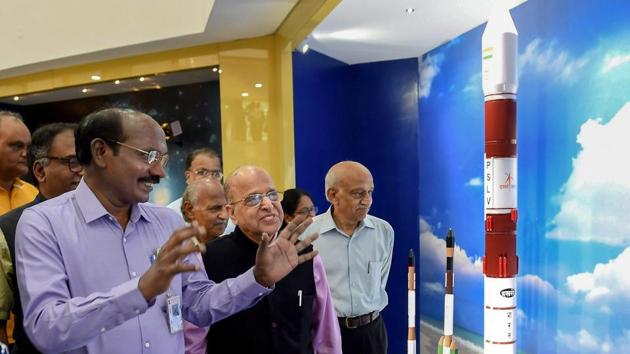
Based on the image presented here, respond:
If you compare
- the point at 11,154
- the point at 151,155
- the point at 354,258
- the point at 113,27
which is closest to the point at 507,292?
the point at 354,258

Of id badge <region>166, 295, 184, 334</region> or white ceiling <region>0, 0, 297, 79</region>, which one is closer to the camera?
id badge <region>166, 295, 184, 334</region>

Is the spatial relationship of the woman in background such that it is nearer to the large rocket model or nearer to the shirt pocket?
the shirt pocket

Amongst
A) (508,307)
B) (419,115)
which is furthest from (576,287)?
(419,115)

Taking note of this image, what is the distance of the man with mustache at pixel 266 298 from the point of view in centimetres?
226

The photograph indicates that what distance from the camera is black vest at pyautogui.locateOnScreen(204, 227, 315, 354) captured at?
225 centimetres

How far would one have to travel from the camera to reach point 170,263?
4.49ft

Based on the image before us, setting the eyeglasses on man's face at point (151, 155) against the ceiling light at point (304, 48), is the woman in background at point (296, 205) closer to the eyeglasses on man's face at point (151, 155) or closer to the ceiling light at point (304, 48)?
the eyeglasses on man's face at point (151, 155)

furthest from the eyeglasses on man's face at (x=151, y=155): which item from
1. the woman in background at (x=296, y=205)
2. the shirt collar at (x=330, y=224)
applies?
the shirt collar at (x=330, y=224)

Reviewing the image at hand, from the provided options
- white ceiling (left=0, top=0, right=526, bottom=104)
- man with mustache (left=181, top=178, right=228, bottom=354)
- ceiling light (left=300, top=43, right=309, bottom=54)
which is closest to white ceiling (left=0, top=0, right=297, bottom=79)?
white ceiling (left=0, top=0, right=526, bottom=104)

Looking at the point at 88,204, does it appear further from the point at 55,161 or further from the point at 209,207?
the point at 209,207

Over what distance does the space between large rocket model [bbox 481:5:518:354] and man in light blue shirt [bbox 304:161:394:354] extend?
2.39 ft

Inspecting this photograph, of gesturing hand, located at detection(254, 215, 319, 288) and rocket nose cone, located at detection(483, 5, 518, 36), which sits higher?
rocket nose cone, located at detection(483, 5, 518, 36)

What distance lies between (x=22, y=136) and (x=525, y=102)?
3.33 m

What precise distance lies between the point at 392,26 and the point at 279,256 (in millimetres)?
3530
